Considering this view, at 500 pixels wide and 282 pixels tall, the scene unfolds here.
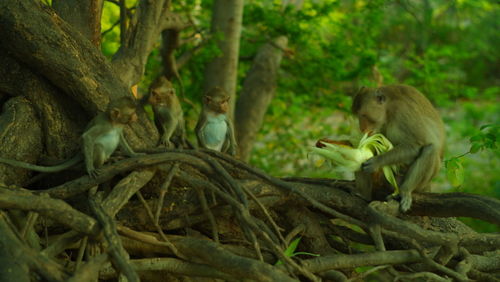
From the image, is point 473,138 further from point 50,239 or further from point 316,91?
point 316,91

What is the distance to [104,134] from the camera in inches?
174

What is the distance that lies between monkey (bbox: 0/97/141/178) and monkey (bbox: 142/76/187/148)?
1152mm

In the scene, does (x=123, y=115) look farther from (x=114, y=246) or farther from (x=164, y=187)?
(x=114, y=246)

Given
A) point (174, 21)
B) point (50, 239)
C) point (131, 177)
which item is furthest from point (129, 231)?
point (174, 21)

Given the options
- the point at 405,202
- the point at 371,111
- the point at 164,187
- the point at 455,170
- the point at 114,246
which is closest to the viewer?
the point at 114,246

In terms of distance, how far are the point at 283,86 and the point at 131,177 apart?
19.4 feet

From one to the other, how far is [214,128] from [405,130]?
2.06m

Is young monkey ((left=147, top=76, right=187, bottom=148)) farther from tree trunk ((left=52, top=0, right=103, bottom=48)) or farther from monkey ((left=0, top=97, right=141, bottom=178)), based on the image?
monkey ((left=0, top=97, right=141, bottom=178))

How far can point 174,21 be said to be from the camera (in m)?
6.71

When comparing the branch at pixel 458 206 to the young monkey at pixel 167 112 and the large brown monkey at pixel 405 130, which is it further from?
the young monkey at pixel 167 112

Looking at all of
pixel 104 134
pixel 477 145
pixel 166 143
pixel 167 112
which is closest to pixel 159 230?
pixel 104 134

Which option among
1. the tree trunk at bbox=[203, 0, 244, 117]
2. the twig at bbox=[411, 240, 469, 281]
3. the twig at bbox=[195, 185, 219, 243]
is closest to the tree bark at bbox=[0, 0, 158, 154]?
the twig at bbox=[195, 185, 219, 243]

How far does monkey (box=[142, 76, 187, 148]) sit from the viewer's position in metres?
5.72

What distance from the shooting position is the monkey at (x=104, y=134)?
4.33 meters
